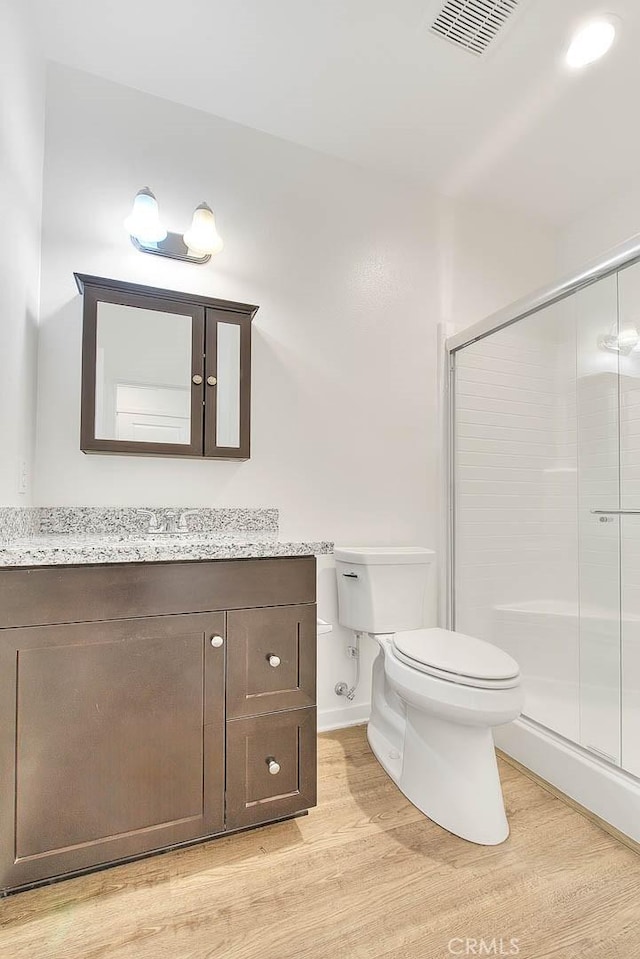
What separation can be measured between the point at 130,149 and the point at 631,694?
2655 mm

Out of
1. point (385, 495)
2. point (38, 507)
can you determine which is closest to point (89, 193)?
point (38, 507)

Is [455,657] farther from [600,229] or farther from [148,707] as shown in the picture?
[600,229]

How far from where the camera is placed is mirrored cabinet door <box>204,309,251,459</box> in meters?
1.87

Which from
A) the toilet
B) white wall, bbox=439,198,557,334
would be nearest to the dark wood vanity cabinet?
the toilet

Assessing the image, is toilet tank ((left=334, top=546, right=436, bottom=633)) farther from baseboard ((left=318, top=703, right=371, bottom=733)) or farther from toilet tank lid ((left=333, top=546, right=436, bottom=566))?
baseboard ((left=318, top=703, right=371, bottom=733))

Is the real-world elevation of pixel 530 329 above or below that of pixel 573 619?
above

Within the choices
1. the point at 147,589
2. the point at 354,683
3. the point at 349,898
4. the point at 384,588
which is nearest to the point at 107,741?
the point at 147,589

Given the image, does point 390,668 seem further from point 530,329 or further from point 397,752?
point 530,329

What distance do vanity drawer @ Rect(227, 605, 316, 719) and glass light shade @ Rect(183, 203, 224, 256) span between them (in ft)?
4.47

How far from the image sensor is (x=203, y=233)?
72.7 inches

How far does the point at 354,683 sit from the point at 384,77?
2373 mm

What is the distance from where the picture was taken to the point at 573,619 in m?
1.90

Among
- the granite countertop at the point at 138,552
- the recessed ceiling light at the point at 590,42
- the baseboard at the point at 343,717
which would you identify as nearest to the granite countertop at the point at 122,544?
the granite countertop at the point at 138,552

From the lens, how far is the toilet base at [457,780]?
55.1 inches
